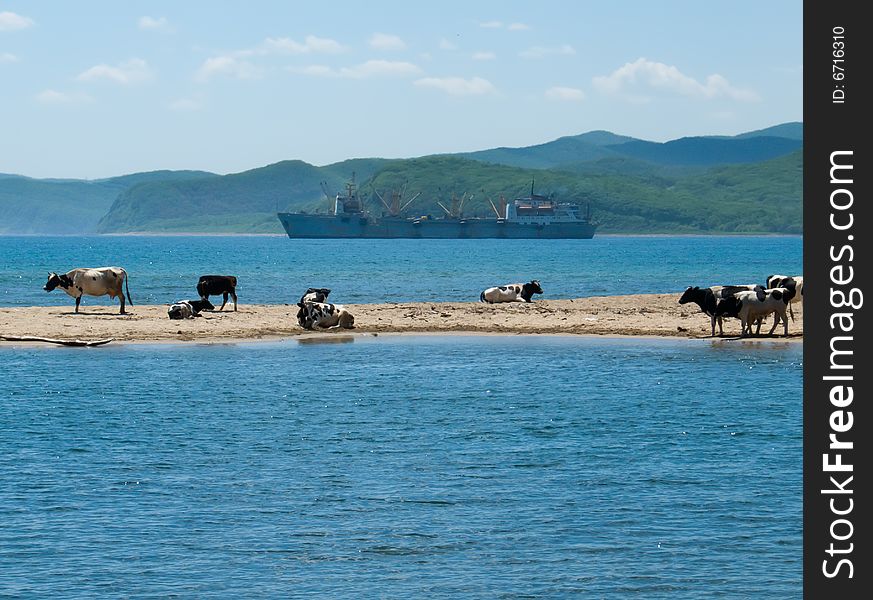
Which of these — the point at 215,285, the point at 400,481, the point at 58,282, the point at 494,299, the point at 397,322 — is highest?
the point at 58,282

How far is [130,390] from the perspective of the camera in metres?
25.1

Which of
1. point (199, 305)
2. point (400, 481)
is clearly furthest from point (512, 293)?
point (400, 481)

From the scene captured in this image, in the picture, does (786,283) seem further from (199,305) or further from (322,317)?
(199,305)

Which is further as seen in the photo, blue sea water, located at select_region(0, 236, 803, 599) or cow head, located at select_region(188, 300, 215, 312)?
cow head, located at select_region(188, 300, 215, 312)

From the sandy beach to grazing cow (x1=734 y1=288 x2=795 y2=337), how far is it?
0.42m

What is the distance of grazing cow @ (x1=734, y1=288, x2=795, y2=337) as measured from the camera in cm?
3238

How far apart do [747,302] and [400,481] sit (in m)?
17.4

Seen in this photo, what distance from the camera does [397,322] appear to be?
38906 millimetres

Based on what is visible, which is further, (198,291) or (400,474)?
(198,291)

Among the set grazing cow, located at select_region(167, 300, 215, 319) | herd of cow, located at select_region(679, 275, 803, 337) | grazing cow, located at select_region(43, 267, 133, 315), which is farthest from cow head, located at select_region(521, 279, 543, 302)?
grazing cow, located at select_region(43, 267, 133, 315)

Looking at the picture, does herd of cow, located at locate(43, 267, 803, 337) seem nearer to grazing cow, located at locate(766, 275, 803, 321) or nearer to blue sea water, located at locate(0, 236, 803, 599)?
grazing cow, located at locate(766, 275, 803, 321)

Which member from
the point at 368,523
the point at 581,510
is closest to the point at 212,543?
the point at 368,523

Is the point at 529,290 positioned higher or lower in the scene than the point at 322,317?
higher

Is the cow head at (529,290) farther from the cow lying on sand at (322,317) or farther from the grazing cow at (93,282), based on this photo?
the grazing cow at (93,282)
